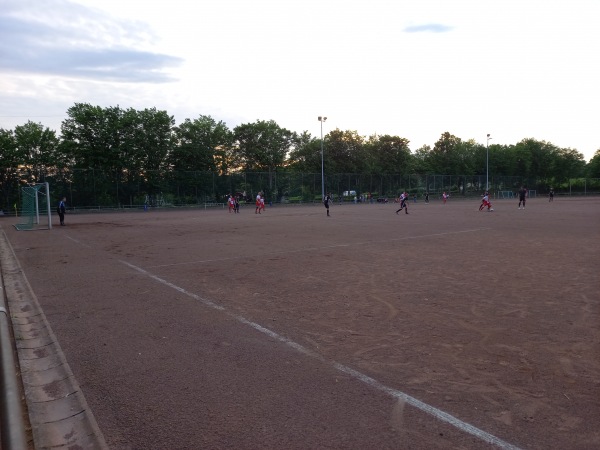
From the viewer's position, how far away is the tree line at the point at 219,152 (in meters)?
47.7

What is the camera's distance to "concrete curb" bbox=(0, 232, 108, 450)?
11.4 ft

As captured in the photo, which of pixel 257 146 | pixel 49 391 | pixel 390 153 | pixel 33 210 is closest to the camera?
pixel 49 391

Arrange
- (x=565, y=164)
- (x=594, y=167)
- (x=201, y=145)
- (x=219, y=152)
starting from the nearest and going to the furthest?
1. (x=201, y=145)
2. (x=219, y=152)
3. (x=565, y=164)
4. (x=594, y=167)

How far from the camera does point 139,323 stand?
629 cm

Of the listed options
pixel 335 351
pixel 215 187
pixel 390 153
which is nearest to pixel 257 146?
pixel 215 187

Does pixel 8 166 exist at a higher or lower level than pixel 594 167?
lower

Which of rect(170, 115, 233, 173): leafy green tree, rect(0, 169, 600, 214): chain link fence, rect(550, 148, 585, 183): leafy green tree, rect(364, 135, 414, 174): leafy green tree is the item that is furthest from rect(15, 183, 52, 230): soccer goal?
rect(550, 148, 585, 183): leafy green tree

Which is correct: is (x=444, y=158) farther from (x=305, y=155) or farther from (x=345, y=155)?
(x=305, y=155)

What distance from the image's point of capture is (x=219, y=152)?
6106cm

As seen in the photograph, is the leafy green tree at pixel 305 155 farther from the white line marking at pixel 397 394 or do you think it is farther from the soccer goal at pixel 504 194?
the white line marking at pixel 397 394

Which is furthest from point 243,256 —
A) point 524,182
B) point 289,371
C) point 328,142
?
point 524,182

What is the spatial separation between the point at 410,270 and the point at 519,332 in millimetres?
4486

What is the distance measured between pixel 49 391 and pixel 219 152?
2309 inches

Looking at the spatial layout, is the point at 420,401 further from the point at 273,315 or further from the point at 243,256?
the point at 243,256
